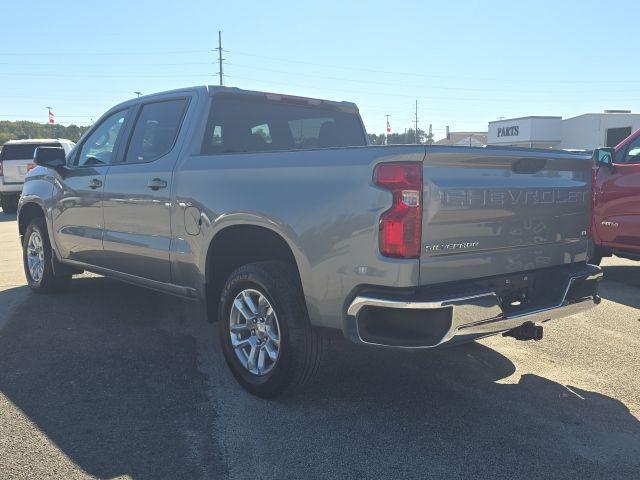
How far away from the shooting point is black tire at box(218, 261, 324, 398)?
3354mm

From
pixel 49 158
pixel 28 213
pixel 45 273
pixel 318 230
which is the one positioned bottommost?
pixel 45 273

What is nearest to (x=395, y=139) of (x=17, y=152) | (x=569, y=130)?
(x=569, y=130)

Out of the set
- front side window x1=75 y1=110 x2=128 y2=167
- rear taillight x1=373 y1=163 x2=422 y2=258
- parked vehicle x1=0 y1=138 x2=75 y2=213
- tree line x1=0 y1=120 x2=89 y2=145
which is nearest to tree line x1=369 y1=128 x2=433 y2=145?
rear taillight x1=373 y1=163 x2=422 y2=258

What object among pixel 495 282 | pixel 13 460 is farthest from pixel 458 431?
pixel 13 460

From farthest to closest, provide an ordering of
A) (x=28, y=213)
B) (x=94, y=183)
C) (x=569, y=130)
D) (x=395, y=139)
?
(x=569, y=130), (x=395, y=139), (x=28, y=213), (x=94, y=183)

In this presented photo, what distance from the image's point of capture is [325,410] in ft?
11.4

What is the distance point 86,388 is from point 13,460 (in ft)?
2.86

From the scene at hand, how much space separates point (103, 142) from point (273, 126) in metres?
1.71

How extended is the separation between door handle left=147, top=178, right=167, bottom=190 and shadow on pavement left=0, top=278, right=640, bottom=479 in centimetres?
126

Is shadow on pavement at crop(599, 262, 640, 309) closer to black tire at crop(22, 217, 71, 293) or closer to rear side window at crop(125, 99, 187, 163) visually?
rear side window at crop(125, 99, 187, 163)

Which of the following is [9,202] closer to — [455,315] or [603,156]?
[603,156]

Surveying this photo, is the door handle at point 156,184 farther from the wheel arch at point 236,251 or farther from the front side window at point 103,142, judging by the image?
the front side window at point 103,142

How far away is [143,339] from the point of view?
4777 mm

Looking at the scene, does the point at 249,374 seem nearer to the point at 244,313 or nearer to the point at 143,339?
the point at 244,313
